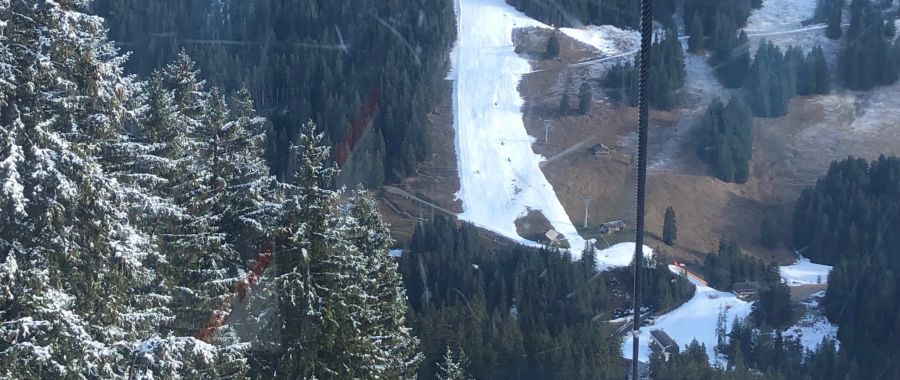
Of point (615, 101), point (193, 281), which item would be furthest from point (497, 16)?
point (193, 281)

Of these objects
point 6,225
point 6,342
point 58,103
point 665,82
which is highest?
point 58,103

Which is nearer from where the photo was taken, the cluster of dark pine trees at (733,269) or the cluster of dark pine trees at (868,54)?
the cluster of dark pine trees at (733,269)

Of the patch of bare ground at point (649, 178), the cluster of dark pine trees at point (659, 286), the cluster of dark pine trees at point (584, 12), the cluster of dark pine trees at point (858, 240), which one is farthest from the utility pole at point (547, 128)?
the cluster of dark pine trees at point (584, 12)

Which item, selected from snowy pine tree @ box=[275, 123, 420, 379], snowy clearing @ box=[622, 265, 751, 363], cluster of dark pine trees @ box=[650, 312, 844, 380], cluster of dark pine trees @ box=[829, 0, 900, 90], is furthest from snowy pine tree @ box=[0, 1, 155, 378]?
cluster of dark pine trees @ box=[829, 0, 900, 90]

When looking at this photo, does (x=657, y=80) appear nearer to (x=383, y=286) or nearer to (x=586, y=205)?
(x=586, y=205)

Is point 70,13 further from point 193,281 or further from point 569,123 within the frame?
point 569,123

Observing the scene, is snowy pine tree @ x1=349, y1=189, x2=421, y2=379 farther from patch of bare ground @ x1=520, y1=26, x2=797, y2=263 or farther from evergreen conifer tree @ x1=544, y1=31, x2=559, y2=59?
evergreen conifer tree @ x1=544, y1=31, x2=559, y2=59

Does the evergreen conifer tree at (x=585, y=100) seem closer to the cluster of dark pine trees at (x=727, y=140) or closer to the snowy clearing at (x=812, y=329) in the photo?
the cluster of dark pine trees at (x=727, y=140)
